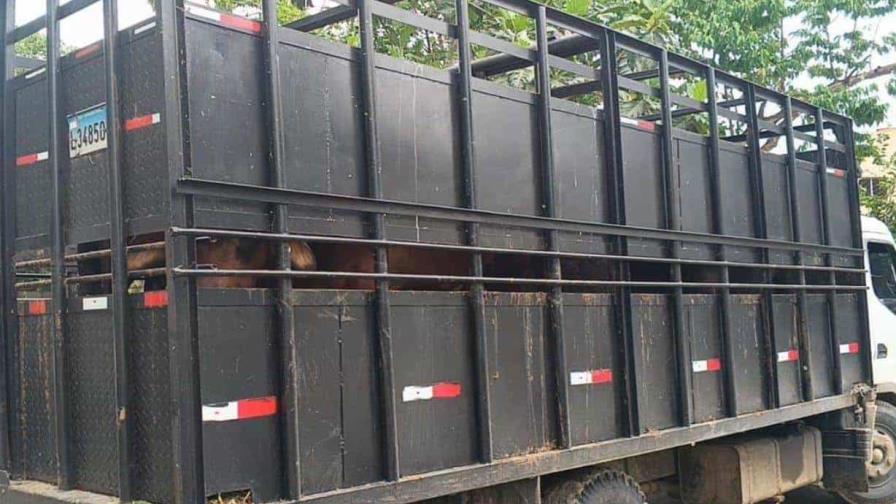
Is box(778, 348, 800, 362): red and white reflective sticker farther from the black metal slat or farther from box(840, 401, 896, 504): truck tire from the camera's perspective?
the black metal slat

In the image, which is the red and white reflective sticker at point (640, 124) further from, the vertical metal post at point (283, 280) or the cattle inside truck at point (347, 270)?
the vertical metal post at point (283, 280)

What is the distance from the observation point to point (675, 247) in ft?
17.7

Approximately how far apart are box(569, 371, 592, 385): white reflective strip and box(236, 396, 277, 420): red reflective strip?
1.82 metres

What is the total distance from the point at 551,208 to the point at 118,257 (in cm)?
217

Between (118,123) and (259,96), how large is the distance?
0.53 m

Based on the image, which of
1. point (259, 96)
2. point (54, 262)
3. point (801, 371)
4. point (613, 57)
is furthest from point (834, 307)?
point (54, 262)

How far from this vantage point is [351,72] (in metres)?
3.75

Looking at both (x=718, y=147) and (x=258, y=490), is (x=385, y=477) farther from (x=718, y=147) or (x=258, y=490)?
(x=718, y=147)

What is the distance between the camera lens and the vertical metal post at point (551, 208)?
450cm

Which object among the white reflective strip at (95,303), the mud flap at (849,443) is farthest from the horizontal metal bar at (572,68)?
the mud flap at (849,443)

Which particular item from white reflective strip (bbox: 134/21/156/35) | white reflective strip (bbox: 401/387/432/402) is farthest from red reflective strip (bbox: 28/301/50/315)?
white reflective strip (bbox: 401/387/432/402)

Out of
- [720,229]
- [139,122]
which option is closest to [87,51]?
[139,122]

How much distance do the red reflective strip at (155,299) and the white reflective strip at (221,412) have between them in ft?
1.31

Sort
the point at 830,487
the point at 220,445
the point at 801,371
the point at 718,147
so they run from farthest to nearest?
the point at 830,487 < the point at 801,371 < the point at 718,147 < the point at 220,445
